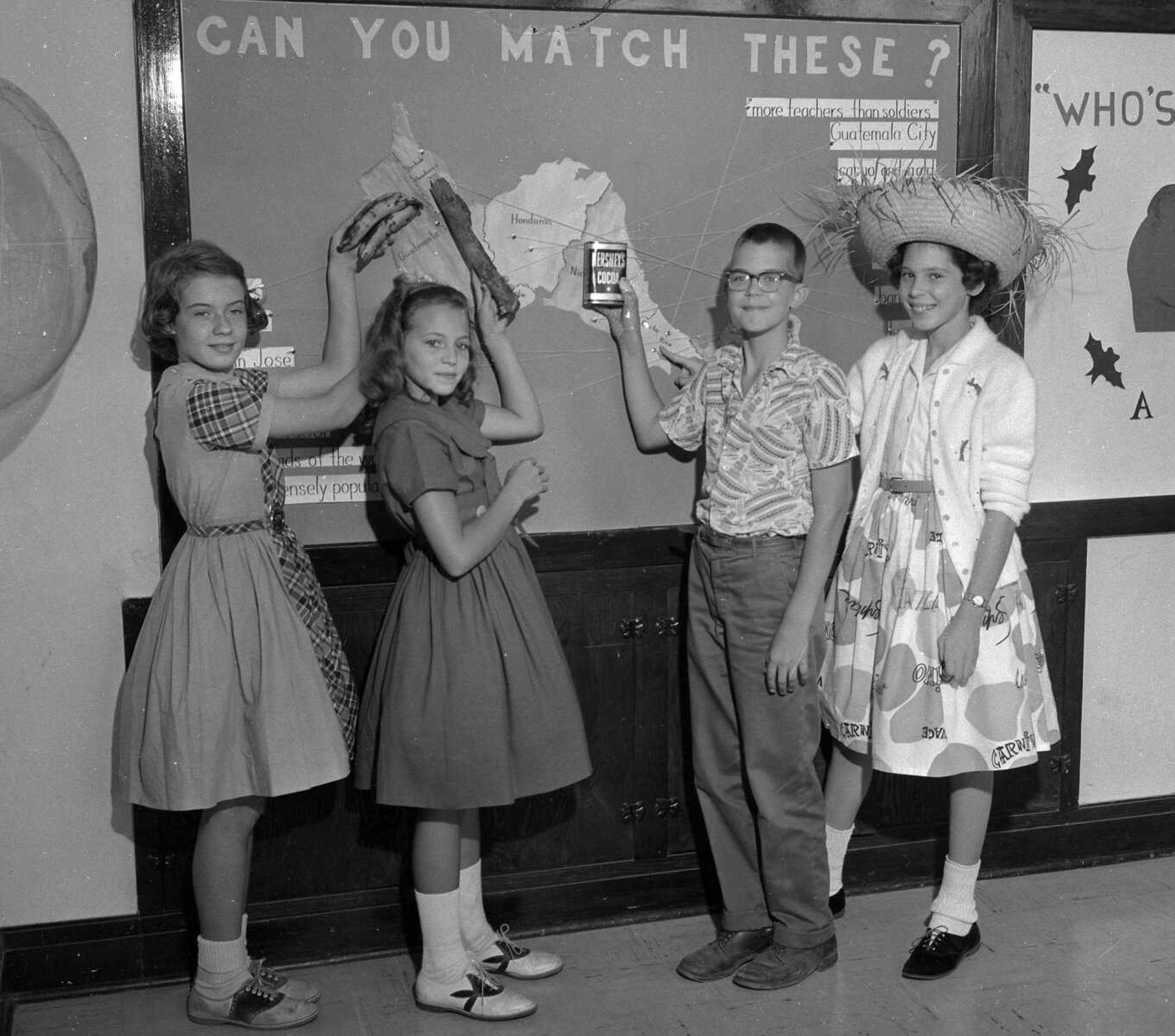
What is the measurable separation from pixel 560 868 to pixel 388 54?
1.97 metres

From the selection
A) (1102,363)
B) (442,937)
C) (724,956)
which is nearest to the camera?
(442,937)

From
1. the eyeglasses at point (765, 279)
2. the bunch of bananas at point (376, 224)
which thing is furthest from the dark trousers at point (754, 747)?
the bunch of bananas at point (376, 224)

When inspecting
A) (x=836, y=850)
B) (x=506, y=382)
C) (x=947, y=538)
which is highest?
(x=506, y=382)

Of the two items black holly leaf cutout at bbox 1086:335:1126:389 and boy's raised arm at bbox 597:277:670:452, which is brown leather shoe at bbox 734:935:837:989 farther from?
black holly leaf cutout at bbox 1086:335:1126:389

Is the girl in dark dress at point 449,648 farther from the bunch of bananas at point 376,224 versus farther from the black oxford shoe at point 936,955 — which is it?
the black oxford shoe at point 936,955

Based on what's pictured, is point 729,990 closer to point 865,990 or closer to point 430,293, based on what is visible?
point 865,990

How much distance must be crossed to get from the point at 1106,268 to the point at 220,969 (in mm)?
2774

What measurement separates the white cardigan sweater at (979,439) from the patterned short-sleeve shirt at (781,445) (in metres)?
0.15

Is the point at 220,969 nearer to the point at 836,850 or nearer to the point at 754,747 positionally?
the point at 754,747

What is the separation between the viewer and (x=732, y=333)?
338 centimetres

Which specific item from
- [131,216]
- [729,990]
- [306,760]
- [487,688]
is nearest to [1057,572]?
[729,990]

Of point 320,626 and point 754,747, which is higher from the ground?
point 320,626

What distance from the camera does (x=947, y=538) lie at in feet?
9.95

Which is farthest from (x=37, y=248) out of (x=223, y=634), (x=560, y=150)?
(x=560, y=150)
